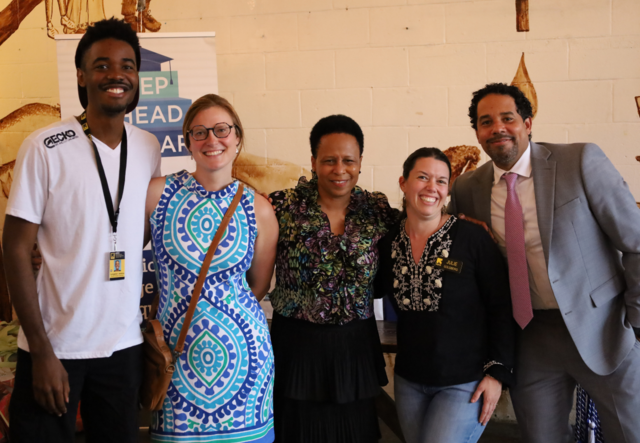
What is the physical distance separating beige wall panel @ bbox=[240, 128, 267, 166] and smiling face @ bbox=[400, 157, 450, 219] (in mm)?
1931

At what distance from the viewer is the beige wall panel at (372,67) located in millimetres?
3449

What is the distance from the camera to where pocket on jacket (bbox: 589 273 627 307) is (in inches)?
75.7

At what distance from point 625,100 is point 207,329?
307 centimetres

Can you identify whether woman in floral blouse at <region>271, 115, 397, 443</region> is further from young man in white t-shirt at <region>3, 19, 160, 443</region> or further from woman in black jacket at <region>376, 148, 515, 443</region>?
young man in white t-shirt at <region>3, 19, 160, 443</region>

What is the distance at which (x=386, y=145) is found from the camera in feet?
11.6

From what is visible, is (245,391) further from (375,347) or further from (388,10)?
(388,10)

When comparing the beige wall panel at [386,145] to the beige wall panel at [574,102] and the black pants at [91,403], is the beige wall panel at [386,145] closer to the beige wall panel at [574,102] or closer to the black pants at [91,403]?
the beige wall panel at [574,102]

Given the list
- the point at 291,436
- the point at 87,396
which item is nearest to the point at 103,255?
the point at 87,396

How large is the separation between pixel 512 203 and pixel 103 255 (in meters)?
1.52

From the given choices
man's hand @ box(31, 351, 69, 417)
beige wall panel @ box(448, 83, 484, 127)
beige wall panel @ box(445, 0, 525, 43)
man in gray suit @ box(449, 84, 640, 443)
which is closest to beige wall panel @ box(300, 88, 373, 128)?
beige wall panel @ box(448, 83, 484, 127)

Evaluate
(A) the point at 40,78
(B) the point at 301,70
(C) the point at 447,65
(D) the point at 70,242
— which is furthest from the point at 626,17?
(A) the point at 40,78

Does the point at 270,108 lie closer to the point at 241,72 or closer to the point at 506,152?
the point at 241,72

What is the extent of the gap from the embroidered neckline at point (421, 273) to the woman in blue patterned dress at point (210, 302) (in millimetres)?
533

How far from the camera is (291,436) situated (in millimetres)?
2002
